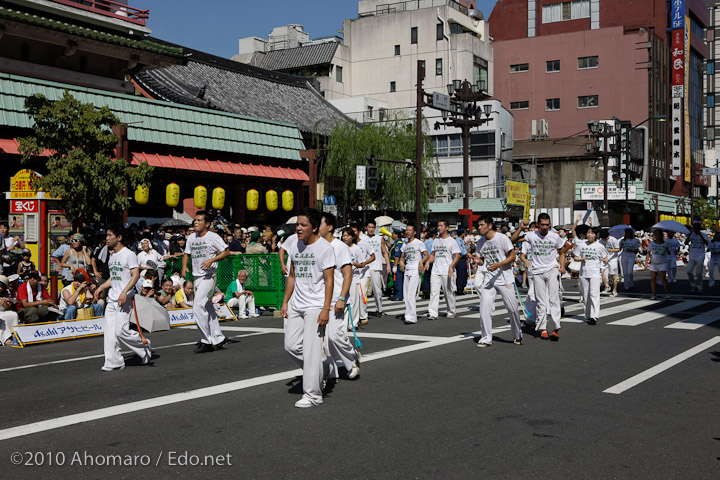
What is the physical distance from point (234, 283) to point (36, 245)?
4.80m

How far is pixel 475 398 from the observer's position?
754cm

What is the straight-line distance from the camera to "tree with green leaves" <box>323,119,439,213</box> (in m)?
40.2

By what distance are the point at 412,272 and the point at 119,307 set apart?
6.50 metres

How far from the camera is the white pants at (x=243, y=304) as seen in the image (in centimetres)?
1639

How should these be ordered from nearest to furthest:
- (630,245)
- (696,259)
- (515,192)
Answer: (630,245), (696,259), (515,192)

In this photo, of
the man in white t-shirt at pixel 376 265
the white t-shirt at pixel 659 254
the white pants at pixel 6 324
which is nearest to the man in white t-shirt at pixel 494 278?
the man in white t-shirt at pixel 376 265

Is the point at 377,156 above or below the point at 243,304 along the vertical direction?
above

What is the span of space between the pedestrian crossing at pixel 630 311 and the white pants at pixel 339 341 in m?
6.49

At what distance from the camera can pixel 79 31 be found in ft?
81.7

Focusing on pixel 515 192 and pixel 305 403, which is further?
pixel 515 192

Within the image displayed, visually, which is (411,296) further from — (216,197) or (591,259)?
(216,197)

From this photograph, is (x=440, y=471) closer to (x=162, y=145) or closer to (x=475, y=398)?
(x=475, y=398)

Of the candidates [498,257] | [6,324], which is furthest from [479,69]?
[6,324]

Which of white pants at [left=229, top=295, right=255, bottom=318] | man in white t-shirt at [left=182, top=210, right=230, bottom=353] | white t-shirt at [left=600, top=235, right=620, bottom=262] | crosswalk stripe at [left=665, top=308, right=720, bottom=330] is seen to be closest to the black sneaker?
man in white t-shirt at [left=182, top=210, right=230, bottom=353]
